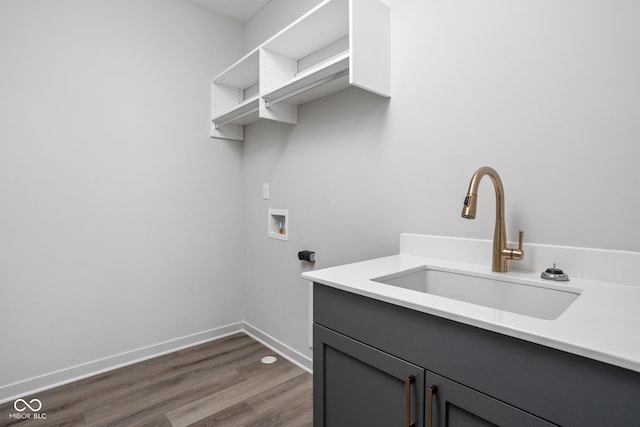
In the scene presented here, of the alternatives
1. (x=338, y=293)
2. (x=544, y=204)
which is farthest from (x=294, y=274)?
(x=544, y=204)

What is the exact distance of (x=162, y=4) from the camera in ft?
7.57

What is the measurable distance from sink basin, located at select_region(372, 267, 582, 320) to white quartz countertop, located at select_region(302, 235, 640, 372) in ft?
0.08

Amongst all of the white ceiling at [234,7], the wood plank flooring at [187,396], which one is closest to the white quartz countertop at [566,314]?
the wood plank flooring at [187,396]

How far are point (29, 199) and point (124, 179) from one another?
19.5 inches

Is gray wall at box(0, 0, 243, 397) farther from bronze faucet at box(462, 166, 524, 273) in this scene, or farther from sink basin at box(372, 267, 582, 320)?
bronze faucet at box(462, 166, 524, 273)

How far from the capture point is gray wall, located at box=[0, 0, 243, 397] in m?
1.86

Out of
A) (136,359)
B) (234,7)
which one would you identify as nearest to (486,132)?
(234,7)

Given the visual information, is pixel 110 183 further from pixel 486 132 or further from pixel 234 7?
pixel 486 132

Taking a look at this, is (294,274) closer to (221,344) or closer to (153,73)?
(221,344)

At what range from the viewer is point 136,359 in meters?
2.25

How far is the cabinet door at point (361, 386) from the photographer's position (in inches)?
33.0

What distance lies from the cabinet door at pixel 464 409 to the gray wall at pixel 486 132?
640 millimetres

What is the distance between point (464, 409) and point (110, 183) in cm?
227

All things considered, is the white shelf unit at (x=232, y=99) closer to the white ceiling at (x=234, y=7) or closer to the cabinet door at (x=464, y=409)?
the white ceiling at (x=234, y=7)
